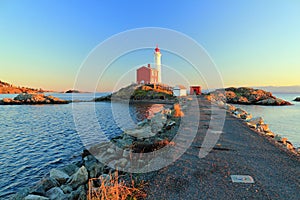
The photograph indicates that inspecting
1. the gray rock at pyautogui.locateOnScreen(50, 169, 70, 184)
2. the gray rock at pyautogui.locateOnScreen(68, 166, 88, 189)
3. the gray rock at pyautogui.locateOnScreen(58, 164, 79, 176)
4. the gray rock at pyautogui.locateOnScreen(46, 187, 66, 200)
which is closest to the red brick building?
the gray rock at pyautogui.locateOnScreen(58, 164, 79, 176)

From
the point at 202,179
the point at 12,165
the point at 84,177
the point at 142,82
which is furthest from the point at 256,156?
the point at 142,82

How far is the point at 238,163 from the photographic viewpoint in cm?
518

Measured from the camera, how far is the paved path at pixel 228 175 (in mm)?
3648

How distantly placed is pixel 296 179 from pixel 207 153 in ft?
7.92

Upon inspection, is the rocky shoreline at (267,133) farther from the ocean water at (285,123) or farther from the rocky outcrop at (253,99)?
the rocky outcrop at (253,99)

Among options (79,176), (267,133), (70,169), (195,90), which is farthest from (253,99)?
(79,176)

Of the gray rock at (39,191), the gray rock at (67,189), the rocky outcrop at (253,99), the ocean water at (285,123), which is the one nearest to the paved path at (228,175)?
the gray rock at (67,189)

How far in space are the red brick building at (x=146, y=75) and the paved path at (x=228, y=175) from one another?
44758 millimetres

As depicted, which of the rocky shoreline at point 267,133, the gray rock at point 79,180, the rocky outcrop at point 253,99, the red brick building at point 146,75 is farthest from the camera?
the red brick building at point 146,75

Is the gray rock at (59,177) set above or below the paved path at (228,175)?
below

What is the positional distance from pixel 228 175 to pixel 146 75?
49.1 m

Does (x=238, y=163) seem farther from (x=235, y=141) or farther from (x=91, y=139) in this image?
(x=91, y=139)

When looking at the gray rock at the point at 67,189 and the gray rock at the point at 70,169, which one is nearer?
the gray rock at the point at 67,189

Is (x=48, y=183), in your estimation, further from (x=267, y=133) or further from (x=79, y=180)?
(x=267, y=133)
